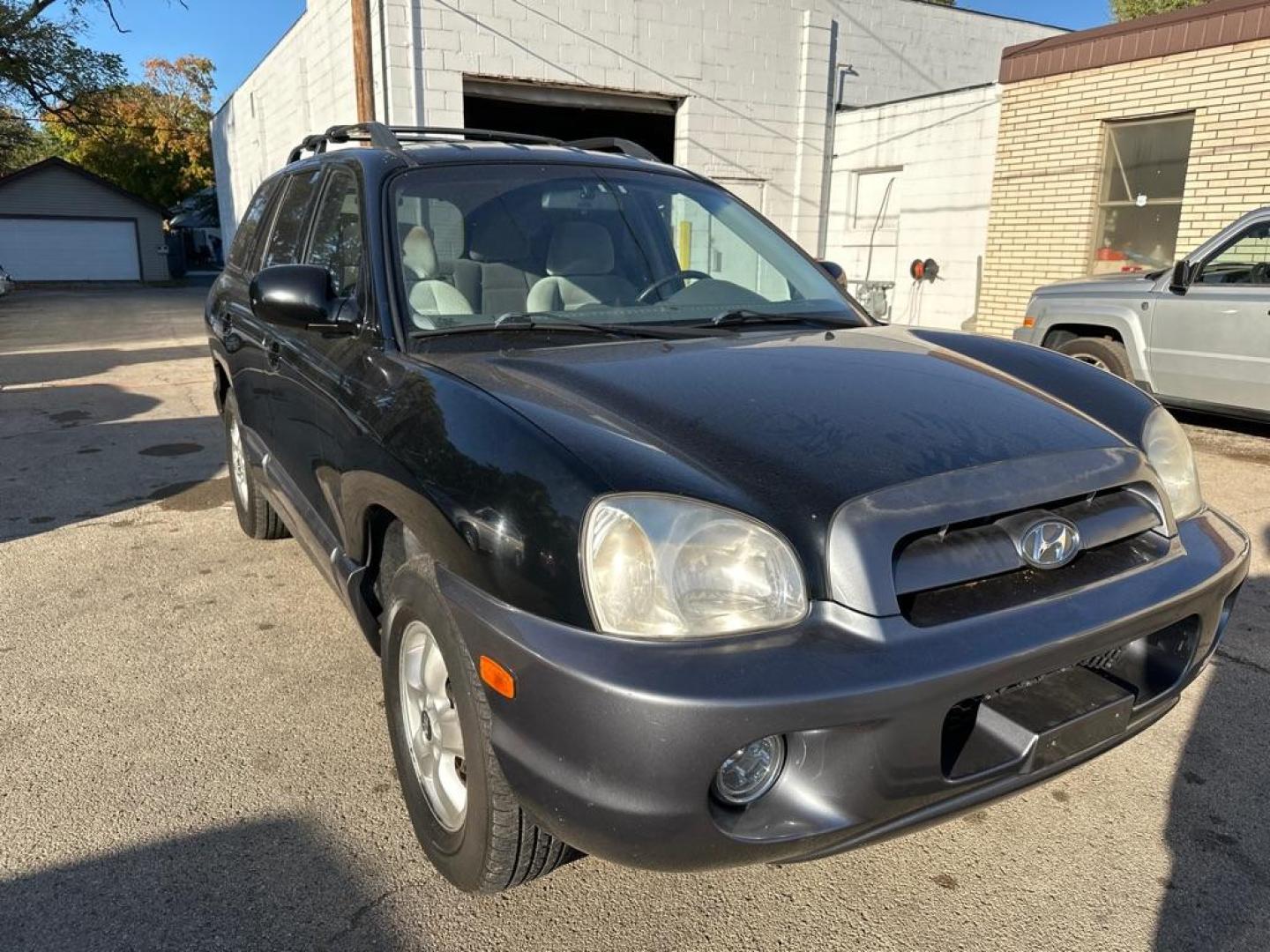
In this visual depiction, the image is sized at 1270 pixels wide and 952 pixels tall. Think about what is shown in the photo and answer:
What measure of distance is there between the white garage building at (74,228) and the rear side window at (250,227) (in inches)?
1504

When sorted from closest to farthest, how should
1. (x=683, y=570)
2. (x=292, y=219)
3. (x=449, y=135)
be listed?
1. (x=683, y=570)
2. (x=292, y=219)
3. (x=449, y=135)

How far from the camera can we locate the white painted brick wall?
1133cm

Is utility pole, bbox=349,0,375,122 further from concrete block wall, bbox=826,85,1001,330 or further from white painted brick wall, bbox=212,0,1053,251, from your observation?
concrete block wall, bbox=826,85,1001,330

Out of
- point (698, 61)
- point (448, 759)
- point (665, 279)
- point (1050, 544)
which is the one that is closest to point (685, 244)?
point (665, 279)

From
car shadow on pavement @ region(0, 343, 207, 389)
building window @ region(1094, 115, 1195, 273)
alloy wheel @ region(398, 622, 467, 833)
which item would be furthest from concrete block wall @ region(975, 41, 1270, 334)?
car shadow on pavement @ region(0, 343, 207, 389)

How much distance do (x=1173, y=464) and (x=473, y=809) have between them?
6.75ft

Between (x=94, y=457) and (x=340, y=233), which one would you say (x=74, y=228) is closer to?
(x=94, y=457)

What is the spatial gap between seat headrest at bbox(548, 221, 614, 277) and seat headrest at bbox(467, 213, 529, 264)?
11 centimetres

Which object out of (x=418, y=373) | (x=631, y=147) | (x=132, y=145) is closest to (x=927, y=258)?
(x=631, y=147)

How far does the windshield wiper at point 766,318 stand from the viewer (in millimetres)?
2963

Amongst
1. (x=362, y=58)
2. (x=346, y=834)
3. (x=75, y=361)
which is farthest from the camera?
(x=75, y=361)

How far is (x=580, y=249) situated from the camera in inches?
126

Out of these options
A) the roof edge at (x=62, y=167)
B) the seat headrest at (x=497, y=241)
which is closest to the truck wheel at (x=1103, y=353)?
the seat headrest at (x=497, y=241)

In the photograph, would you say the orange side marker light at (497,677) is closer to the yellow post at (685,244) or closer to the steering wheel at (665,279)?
the steering wheel at (665,279)
